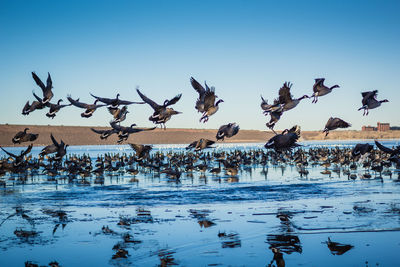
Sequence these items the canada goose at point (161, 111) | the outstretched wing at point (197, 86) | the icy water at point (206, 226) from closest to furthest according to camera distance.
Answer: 1. the icy water at point (206, 226)
2. the canada goose at point (161, 111)
3. the outstretched wing at point (197, 86)

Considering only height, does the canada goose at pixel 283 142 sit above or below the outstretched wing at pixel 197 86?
below

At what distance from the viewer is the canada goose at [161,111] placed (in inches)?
407

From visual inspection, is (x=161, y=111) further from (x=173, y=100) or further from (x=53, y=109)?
(x=53, y=109)

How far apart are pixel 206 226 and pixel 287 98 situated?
4113 millimetres

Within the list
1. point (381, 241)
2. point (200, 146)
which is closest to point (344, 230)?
point (381, 241)

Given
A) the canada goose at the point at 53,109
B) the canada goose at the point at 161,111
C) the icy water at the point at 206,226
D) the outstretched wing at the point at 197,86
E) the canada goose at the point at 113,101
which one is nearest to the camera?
the icy water at the point at 206,226

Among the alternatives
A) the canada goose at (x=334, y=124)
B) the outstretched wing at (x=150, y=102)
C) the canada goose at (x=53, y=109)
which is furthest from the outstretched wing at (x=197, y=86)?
the canada goose at (x=53, y=109)

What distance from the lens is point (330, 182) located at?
22.3m

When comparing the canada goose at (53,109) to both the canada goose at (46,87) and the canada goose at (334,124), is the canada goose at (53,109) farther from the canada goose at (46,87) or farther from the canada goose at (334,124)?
the canada goose at (334,124)

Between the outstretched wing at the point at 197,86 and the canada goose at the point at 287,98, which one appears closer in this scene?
the canada goose at the point at 287,98

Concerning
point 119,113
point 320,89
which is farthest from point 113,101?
point 320,89

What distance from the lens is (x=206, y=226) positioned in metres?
11.5

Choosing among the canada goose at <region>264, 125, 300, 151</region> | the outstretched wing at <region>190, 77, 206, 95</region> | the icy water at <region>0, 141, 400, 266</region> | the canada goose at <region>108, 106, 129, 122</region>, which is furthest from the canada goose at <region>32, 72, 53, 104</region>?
the canada goose at <region>264, 125, 300, 151</region>

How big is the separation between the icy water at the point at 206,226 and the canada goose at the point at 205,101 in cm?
307
